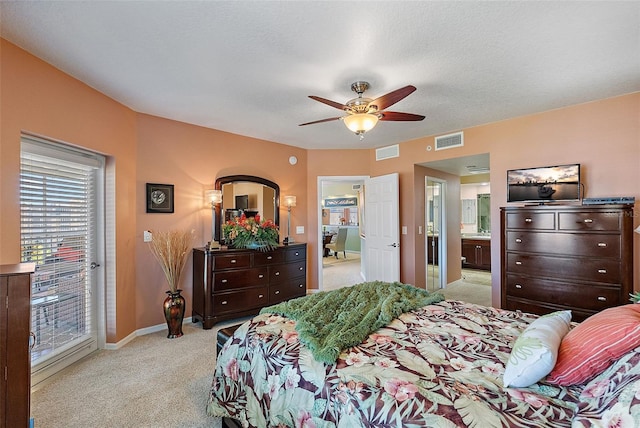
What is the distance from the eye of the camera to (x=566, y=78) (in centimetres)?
264

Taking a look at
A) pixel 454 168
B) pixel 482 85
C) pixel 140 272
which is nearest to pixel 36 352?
pixel 140 272

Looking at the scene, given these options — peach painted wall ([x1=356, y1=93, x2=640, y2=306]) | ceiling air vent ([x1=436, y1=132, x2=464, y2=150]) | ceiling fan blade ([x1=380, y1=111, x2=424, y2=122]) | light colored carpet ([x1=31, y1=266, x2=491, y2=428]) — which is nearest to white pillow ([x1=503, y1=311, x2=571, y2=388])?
light colored carpet ([x1=31, y1=266, x2=491, y2=428])

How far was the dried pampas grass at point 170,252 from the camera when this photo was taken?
133 inches

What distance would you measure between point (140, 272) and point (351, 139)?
3429 millimetres

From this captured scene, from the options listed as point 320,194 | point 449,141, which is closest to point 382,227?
point 320,194

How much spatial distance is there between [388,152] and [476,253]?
12.7 ft

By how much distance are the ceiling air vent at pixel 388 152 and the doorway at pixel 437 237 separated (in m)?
0.98

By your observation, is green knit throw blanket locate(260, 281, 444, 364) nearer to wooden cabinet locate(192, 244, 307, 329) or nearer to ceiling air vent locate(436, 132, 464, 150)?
wooden cabinet locate(192, 244, 307, 329)

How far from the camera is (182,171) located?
383 centimetres

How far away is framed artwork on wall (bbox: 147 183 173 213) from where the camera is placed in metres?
3.54

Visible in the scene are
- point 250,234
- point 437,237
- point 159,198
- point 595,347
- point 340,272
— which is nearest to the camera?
point 595,347

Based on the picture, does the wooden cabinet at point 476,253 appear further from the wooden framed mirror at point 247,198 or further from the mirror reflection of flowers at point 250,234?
the mirror reflection of flowers at point 250,234

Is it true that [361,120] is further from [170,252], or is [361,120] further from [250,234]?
[170,252]

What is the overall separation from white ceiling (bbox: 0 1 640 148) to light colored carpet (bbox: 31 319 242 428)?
2.63 m
